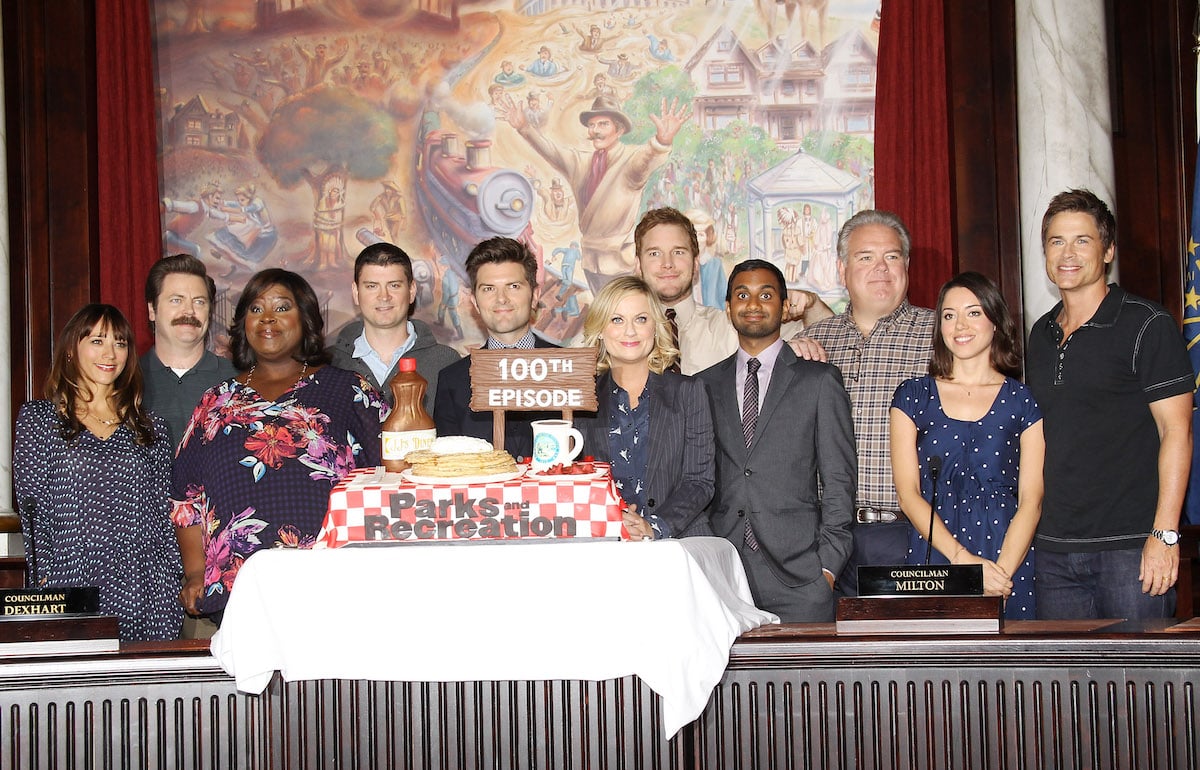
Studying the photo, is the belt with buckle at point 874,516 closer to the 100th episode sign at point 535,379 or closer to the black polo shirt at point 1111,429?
the black polo shirt at point 1111,429

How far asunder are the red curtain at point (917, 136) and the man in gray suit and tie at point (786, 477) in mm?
1948

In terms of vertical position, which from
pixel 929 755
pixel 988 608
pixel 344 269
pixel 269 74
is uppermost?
pixel 269 74

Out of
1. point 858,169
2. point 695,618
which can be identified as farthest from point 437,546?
point 858,169

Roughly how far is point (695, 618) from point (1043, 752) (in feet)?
2.49

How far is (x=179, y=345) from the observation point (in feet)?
13.6

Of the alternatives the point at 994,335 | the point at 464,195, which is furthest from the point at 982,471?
the point at 464,195

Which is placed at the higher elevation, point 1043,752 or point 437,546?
point 437,546

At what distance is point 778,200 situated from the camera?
18.4ft

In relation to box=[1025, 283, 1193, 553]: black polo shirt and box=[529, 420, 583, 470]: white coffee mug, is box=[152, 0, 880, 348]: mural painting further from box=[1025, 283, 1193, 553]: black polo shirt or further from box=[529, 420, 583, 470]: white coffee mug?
box=[529, 420, 583, 470]: white coffee mug

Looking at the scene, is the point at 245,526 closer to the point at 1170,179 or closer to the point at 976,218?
the point at 976,218

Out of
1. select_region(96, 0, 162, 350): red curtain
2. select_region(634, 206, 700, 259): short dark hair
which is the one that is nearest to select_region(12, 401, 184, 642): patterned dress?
select_region(634, 206, 700, 259): short dark hair

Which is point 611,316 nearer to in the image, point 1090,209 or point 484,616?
point 484,616

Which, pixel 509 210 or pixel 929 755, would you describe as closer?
pixel 929 755

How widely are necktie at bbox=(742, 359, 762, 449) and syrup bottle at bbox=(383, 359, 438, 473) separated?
3.45 ft
